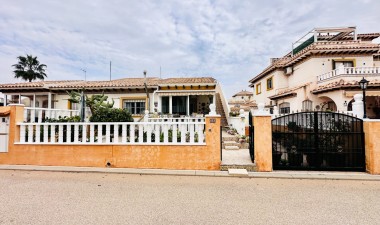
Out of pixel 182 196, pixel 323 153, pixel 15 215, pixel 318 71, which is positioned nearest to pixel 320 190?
pixel 323 153

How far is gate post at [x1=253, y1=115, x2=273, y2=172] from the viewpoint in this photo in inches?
259

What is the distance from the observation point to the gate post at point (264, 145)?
21.6ft

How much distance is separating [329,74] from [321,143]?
40.0 ft

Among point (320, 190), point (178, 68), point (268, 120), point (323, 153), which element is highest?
point (178, 68)

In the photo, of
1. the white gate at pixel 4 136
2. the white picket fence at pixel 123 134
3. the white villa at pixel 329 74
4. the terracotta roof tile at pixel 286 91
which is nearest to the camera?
the white picket fence at pixel 123 134

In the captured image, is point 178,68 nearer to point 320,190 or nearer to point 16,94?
point 16,94

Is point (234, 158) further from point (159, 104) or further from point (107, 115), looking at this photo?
point (159, 104)

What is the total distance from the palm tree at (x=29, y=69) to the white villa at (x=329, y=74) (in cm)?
4679

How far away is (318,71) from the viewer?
17.2 meters

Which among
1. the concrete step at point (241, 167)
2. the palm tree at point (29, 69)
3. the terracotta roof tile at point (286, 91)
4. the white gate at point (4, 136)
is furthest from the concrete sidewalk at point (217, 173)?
the palm tree at point (29, 69)

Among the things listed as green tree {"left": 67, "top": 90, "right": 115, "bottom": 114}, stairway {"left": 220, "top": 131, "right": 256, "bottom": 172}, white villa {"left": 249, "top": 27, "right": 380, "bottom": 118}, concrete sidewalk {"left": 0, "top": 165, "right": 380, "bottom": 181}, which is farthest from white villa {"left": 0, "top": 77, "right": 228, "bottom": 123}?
concrete sidewalk {"left": 0, "top": 165, "right": 380, "bottom": 181}

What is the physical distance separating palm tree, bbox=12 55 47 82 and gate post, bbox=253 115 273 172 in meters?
50.0

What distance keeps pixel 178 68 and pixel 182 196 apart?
25.5m

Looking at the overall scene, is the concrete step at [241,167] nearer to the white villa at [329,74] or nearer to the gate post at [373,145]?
the gate post at [373,145]
